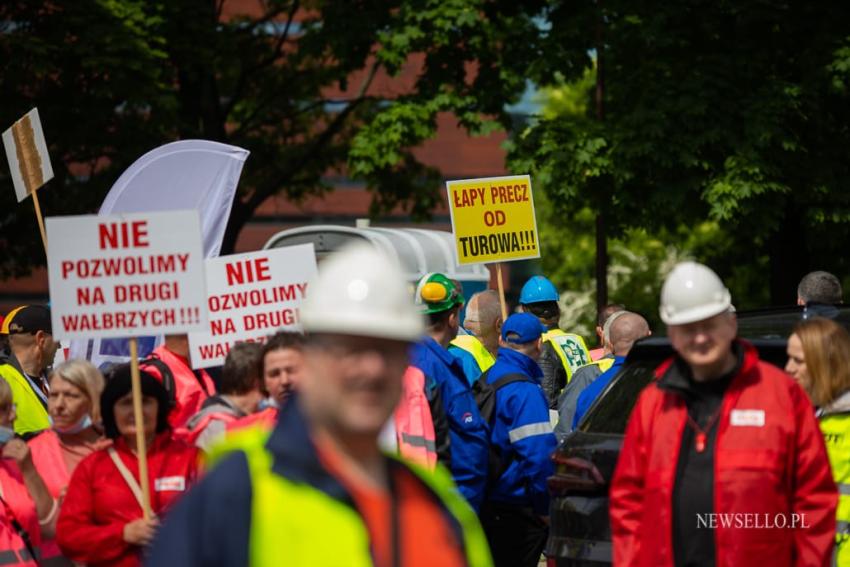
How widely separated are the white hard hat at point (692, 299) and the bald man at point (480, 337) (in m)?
3.33

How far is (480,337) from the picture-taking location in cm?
904

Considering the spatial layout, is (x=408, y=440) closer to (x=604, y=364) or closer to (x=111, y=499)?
(x=111, y=499)

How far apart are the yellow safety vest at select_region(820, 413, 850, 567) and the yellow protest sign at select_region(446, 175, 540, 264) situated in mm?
4969

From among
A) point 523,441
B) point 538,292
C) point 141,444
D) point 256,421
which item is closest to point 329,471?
point 141,444

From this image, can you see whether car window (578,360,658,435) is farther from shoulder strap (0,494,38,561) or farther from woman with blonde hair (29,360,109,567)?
shoulder strap (0,494,38,561)

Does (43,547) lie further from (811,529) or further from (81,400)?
(811,529)

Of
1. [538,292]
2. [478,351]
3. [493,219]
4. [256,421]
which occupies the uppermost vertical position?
[493,219]

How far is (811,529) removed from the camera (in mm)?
4742

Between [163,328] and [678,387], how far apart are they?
2285mm

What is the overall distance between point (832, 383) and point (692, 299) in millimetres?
1119

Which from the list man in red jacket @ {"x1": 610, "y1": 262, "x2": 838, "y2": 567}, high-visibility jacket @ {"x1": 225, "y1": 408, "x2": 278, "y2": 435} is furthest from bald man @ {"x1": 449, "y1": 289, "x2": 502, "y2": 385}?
man in red jacket @ {"x1": 610, "y1": 262, "x2": 838, "y2": 567}

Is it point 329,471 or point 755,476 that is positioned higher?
point 329,471

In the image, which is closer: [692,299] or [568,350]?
[692,299]

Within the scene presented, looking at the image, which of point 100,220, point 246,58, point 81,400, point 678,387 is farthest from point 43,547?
point 246,58
